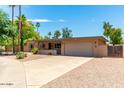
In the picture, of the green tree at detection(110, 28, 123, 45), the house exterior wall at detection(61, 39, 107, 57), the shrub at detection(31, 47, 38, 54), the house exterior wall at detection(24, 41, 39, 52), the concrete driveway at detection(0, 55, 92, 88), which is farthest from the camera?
the house exterior wall at detection(24, 41, 39, 52)

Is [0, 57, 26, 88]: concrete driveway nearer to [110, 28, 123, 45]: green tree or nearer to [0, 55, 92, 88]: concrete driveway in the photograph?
[0, 55, 92, 88]: concrete driveway

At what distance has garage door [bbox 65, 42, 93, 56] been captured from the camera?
22.4 m

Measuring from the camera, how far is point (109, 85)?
6.52 m

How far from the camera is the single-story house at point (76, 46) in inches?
858

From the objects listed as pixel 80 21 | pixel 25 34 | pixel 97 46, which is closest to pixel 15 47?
pixel 25 34

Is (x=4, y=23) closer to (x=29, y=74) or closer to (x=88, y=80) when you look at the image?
(x=29, y=74)

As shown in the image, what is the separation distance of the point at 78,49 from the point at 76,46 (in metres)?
0.43

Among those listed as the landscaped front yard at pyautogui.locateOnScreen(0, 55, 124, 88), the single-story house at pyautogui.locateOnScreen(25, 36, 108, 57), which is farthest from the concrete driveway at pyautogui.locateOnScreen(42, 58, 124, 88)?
the single-story house at pyautogui.locateOnScreen(25, 36, 108, 57)

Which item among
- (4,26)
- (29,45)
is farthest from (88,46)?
(4,26)

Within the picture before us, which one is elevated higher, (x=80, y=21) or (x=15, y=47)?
(x=80, y=21)
